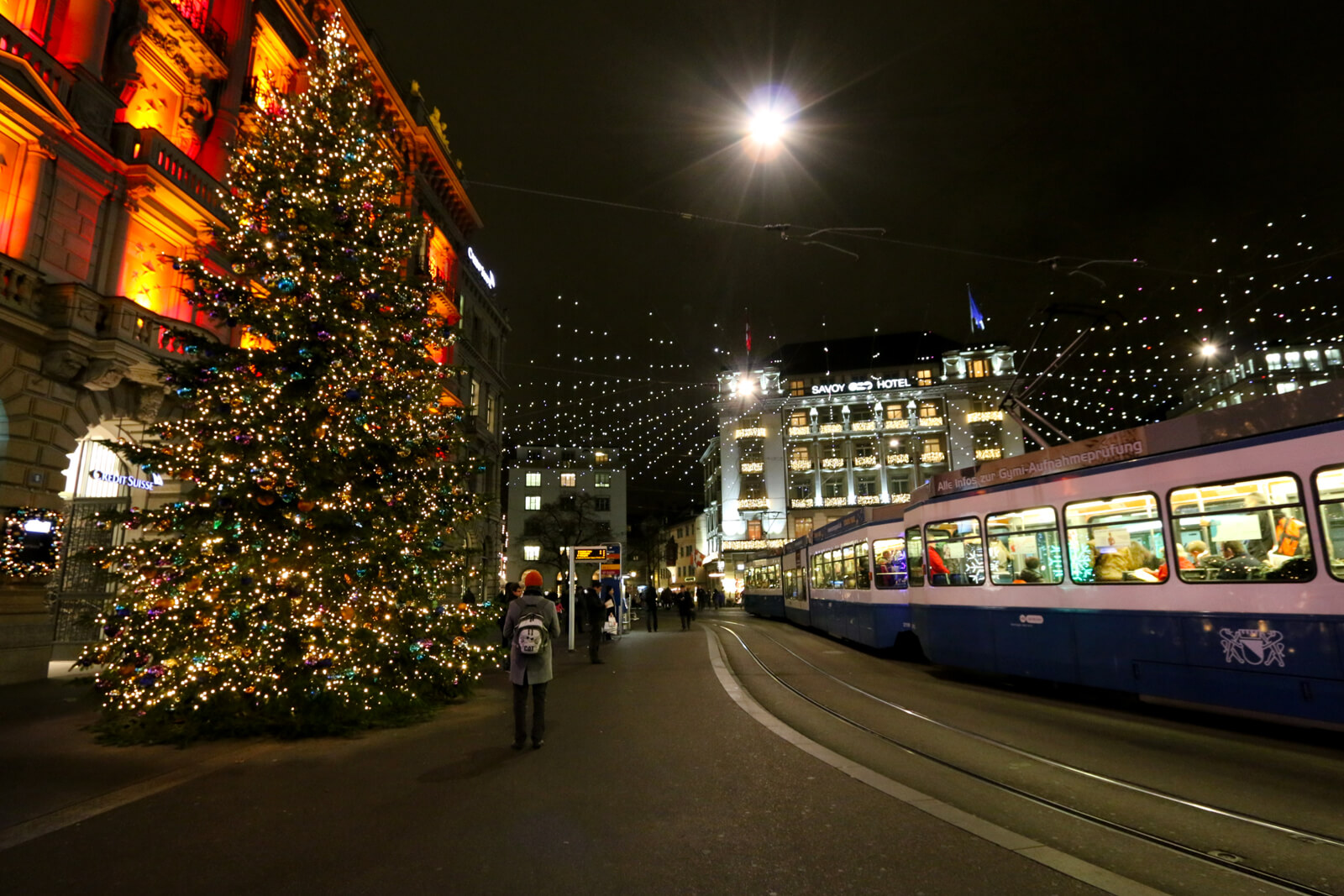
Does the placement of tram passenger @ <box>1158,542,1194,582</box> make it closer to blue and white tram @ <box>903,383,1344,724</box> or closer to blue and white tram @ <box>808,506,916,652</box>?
blue and white tram @ <box>903,383,1344,724</box>

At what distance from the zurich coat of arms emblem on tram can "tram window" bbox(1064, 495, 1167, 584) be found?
94 centimetres

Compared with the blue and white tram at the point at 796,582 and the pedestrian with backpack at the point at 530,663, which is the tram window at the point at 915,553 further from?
the blue and white tram at the point at 796,582

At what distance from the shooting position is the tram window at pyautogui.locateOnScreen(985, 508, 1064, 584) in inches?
388

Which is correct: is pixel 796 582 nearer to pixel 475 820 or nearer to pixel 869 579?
pixel 869 579

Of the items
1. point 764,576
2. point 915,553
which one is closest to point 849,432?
Result: point 764,576

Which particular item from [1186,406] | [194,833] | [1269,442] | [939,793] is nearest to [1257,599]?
[1269,442]

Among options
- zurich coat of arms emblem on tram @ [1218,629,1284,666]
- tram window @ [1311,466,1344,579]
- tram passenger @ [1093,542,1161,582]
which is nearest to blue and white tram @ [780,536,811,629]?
tram passenger @ [1093,542,1161,582]

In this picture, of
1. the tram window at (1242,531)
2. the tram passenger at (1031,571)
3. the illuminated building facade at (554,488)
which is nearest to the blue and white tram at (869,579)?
the tram passenger at (1031,571)

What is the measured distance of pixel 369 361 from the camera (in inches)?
349

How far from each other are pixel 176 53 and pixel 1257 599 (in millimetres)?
21551

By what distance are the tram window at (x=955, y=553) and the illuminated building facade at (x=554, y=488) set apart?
2352 inches

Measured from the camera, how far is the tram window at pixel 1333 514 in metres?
6.80

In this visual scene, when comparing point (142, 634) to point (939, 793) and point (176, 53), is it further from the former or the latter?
point (176, 53)

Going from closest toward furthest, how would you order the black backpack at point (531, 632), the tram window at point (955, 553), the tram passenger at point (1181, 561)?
the black backpack at point (531, 632) < the tram passenger at point (1181, 561) < the tram window at point (955, 553)
